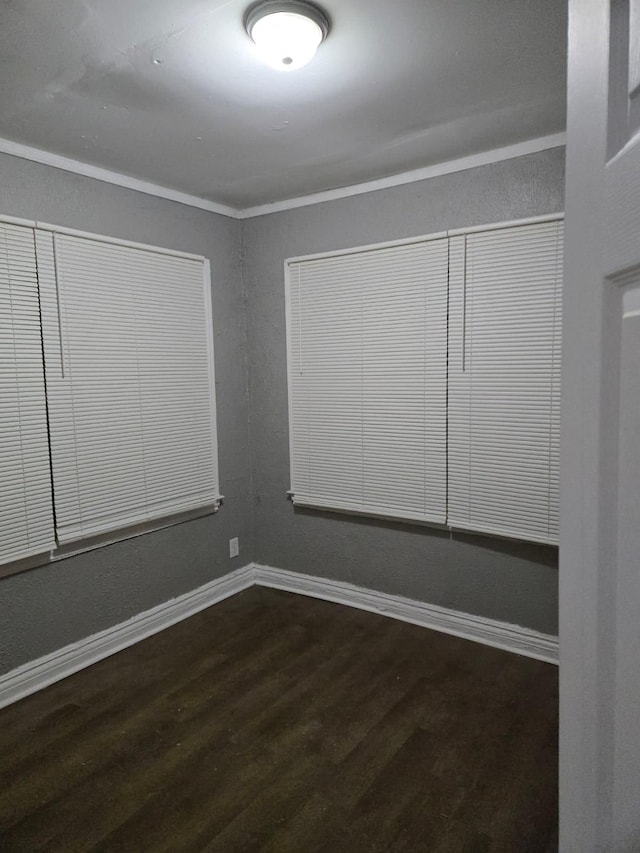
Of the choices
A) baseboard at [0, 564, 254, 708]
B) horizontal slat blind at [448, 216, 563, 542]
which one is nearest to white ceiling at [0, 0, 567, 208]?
horizontal slat blind at [448, 216, 563, 542]

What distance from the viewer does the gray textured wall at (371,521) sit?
2648 mm

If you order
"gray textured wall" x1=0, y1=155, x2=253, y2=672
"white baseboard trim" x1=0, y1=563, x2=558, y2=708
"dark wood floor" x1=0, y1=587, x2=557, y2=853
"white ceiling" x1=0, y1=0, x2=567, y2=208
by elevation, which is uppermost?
"white ceiling" x1=0, y1=0, x2=567, y2=208

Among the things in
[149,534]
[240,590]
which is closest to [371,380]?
[149,534]

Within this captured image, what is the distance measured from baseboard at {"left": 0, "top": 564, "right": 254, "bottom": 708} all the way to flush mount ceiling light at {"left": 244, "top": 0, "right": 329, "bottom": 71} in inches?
105

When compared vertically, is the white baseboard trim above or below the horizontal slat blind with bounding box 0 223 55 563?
below

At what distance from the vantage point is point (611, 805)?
0.64m

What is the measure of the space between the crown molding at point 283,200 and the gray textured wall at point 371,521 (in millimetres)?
35

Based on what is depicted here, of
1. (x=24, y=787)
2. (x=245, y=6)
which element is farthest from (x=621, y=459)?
(x=24, y=787)

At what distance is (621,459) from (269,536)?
3183mm

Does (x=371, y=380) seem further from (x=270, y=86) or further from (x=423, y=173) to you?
(x=270, y=86)

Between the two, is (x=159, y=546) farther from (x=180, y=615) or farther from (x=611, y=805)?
(x=611, y=805)

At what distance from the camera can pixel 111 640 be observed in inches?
111

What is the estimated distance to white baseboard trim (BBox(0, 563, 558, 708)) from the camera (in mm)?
2555

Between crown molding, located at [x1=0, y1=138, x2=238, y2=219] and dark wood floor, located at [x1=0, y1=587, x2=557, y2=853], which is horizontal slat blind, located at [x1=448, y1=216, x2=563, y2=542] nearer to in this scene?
dark wood floor, located at [x1=0, y1=587, x2=557, y2=853]
